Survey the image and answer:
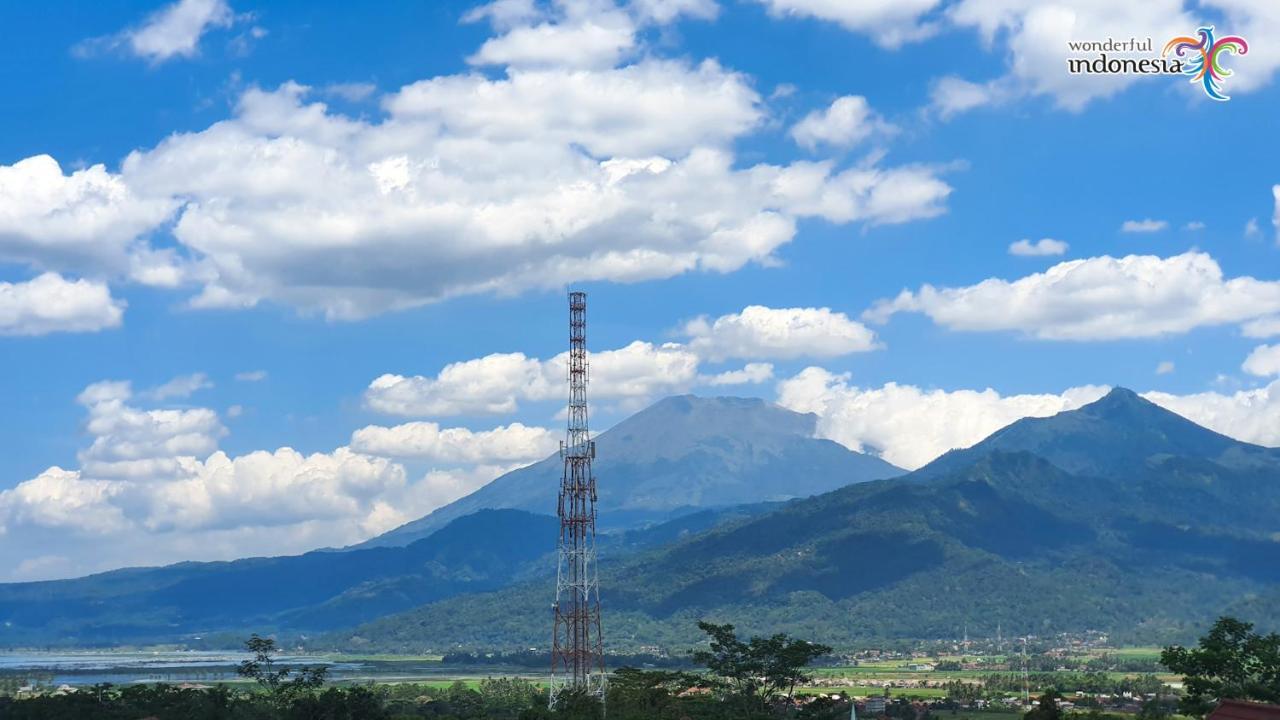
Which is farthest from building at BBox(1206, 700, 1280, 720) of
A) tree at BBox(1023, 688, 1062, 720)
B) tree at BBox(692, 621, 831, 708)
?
tree at BBox(692, 621, 831, 708)

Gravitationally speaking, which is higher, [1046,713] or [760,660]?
[760,660]

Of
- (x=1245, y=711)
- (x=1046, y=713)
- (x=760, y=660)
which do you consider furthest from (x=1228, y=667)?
(x=760, y=660)

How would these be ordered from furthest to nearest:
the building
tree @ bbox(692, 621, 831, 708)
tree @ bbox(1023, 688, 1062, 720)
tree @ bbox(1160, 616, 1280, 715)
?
1. tree @ bbox(692, 621, 831, 708)
2. tree @ bbox(1160, 616, 1280, 715)
3. tree @ bbox(1023, 688, 1062, 720)
4. the building

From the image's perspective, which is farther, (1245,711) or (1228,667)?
(1228,667)

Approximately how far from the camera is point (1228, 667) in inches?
3270

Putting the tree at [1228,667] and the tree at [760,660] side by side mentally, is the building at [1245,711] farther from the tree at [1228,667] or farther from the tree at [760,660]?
the tree at [760,660]

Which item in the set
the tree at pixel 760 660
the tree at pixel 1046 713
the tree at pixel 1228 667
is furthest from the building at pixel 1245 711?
the tree at pixel 760 660

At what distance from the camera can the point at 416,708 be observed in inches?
5138

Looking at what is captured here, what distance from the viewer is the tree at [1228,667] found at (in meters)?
82.8

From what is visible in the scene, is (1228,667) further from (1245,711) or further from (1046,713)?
(1245,711)

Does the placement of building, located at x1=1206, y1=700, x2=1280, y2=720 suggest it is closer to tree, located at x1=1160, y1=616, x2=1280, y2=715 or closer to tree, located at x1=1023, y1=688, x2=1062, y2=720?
tree, located at x1=1023, y1=688, x2=1062, y2=720

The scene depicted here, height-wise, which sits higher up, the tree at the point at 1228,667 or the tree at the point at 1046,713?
the tree at the point at 1228,667

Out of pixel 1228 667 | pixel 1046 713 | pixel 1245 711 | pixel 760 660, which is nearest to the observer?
pixel 1245 711

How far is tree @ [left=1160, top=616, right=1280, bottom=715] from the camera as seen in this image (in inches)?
3258
